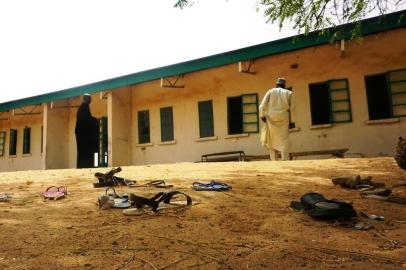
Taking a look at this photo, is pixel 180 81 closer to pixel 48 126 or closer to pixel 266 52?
pixel 266 52

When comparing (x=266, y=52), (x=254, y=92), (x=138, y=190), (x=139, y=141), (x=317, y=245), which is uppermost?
(x=266, y=52)

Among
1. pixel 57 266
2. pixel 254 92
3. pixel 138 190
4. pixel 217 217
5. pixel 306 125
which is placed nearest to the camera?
pixel 57 266

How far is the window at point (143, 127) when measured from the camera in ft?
47.1

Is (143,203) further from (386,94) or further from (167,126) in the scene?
(167,126)

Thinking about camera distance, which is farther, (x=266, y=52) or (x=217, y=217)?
(x=266, y=52)

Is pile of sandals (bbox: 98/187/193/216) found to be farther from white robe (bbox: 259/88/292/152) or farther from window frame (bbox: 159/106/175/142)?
window frame (bbox: 159/106/175/142)

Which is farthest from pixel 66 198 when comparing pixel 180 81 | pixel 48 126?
pixel 48 126

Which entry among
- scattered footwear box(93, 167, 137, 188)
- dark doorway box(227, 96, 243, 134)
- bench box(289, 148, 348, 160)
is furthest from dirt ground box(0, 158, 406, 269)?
dark doorway box(227, 96, 243, 134)

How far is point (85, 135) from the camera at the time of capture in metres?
9.36

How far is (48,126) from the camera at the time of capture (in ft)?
53.2

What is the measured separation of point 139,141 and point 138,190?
1028 centimetres

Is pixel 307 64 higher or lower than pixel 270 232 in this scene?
higher

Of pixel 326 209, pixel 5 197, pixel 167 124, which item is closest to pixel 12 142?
pixel 167 124

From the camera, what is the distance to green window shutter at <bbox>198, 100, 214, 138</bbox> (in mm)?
12837
